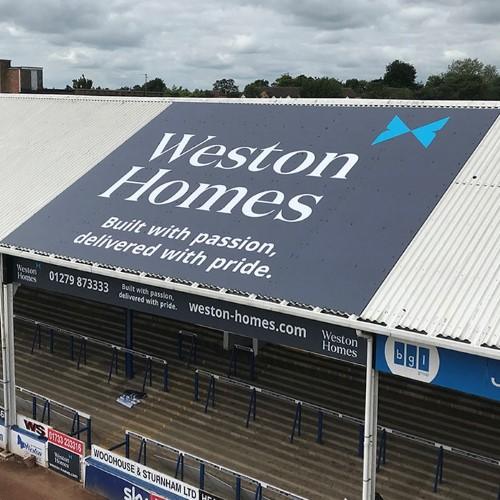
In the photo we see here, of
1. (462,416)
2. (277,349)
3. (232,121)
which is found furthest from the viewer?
(277,349)

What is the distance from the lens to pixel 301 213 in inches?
504

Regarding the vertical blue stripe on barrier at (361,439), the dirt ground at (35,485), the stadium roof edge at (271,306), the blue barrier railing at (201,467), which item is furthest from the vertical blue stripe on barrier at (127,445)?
the vertical blue stripe on barrier at (361,439)

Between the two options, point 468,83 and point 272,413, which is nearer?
point 272,413

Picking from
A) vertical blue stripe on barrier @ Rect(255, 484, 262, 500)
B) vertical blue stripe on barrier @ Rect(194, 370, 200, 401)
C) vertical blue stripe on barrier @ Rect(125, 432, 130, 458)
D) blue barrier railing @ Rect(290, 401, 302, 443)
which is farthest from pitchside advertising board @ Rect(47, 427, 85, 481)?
blue barrier railing @ Rect(290, 401, 302, 443)

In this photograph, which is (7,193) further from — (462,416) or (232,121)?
(462,416)

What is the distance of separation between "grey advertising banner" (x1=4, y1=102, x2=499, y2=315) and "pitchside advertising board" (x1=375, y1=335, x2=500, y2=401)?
0.83m

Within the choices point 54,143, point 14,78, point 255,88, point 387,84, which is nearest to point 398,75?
point 387,84

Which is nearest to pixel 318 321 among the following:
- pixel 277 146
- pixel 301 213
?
pixel 301 213

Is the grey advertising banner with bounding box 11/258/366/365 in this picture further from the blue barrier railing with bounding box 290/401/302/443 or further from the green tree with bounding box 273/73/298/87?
the green tree with bounding box 273/73/298/87

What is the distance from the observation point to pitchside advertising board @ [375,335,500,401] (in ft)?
30.1

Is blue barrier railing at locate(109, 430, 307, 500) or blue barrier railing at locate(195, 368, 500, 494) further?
blue barrier railing at locate(195, 368, 500, 494)

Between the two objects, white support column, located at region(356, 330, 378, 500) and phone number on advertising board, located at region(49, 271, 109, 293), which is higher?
phone number on advertising board, located at region(49, 271, 109, 293)

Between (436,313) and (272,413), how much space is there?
22.8 feet

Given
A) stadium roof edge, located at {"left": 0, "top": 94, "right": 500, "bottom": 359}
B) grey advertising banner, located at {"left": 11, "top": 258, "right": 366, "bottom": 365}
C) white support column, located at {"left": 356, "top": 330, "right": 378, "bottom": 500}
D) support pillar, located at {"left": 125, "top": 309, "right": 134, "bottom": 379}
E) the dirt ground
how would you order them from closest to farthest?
stadium roof edge, located at {"left": 0, "top": 94, "right": 500, "bottom": 359}, white support column, located at {"left": 356, "top": 330, "right": 378, "bottom": 500}, grey advertising banner, located at {"left": 11, "top": 258, "right": 366, "bottom": 365}, the dirt ground, support pillar, located at {"left": 125, "top": 309, "right": 134, "bottom": 379}
